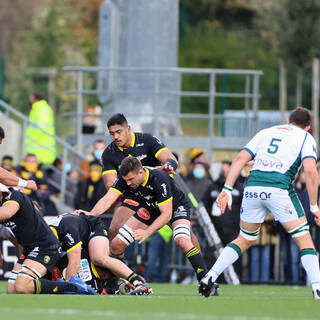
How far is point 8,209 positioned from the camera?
11.8 meters

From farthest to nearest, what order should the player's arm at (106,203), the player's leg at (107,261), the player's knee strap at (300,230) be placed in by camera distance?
the player's arm at (106,203)
the player's leg at (107,261)
the player's knee strap at (300,230)

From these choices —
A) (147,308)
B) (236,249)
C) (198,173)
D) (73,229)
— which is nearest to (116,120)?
(73,229)

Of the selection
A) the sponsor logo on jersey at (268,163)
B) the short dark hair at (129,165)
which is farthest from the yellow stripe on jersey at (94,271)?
the sponsor logo on jersey at (268,163)

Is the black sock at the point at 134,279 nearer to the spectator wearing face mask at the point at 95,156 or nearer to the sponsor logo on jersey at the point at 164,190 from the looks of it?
the sponsor logo on jersey at the point at 164,190

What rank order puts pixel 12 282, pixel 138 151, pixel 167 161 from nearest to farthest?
pixel 12 282
pixel 167 161
pixel 138 151

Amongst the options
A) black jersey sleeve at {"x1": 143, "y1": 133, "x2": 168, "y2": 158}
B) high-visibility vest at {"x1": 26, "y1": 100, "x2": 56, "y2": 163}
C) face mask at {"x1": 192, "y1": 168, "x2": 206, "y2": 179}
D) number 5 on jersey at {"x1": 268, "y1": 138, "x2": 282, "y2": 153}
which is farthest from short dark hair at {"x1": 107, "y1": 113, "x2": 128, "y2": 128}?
high-visibility vest at {"x1": 26, "y1": 100, "x2": 56, "y2": 163}

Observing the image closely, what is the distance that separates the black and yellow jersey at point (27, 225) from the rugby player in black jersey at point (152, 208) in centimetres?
77

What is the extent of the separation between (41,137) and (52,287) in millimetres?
9281

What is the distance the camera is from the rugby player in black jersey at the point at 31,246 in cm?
1199

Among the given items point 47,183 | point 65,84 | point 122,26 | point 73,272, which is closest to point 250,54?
point 65,84

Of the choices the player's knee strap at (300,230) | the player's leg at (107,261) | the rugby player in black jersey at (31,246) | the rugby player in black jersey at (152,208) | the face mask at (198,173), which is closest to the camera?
the player's knee strap at (300,230)

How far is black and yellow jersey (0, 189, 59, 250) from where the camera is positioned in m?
12.0

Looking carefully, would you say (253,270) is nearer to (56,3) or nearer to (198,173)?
(198,173)

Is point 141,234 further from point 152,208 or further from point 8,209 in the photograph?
point 8,209
